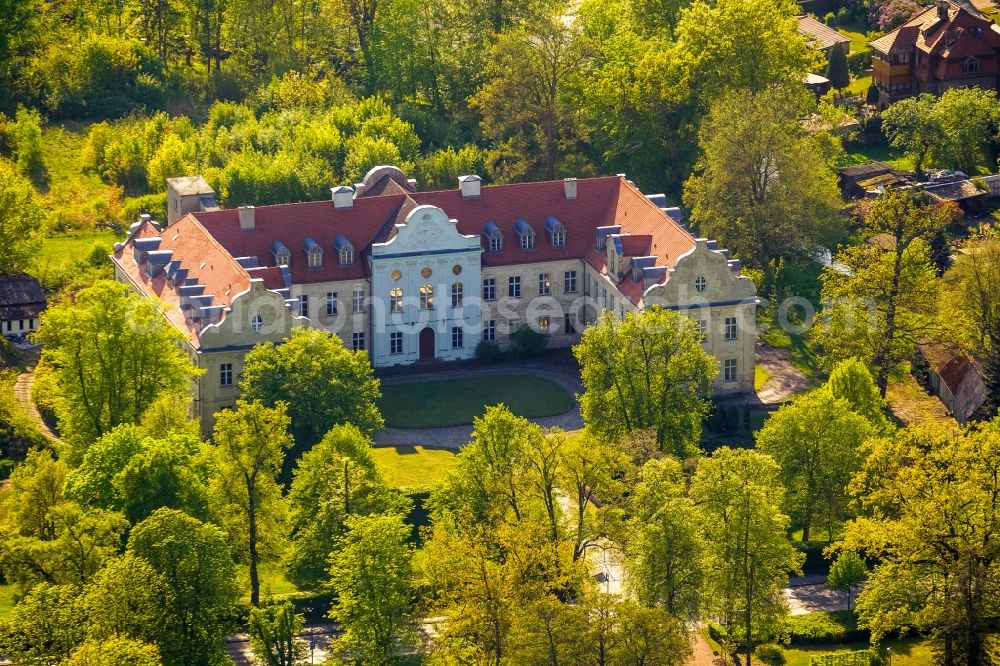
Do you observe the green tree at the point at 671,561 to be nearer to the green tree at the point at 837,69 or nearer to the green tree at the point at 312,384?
the green tree at the point at 312,384

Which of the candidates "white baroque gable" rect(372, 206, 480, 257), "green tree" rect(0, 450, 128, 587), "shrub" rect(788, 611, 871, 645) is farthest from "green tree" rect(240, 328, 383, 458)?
"shrub" rect(788, 611, 871, 645)

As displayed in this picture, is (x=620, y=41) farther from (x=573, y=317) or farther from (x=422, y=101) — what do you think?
(x=573, y=317)

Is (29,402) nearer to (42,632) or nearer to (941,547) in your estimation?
(42,632)

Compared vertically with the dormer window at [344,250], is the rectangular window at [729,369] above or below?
below

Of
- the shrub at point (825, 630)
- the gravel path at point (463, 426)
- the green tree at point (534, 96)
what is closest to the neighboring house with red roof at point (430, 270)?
the gravel path at point (463, 426)

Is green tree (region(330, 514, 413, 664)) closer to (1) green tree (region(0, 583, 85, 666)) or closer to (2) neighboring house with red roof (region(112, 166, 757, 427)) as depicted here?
(1) green tree (region(0, 583, 85, 666))

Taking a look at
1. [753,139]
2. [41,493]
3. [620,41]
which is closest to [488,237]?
[753,139]
